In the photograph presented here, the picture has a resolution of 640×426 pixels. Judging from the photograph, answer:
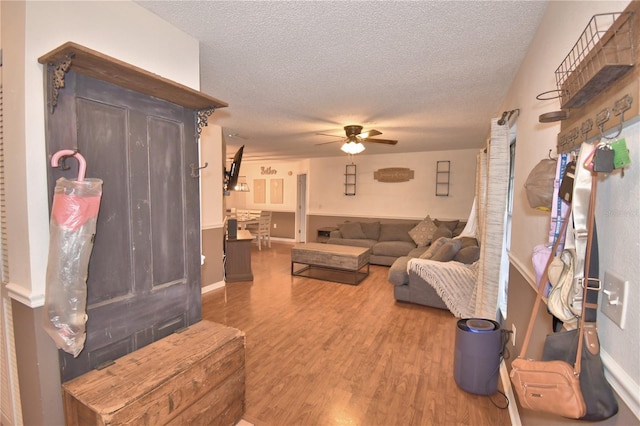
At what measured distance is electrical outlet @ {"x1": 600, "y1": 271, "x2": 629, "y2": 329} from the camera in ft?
2.45

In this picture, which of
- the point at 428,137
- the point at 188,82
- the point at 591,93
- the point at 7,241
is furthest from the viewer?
the point at 428,137

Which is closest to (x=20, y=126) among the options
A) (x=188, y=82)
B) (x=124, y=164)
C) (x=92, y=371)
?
(x=124, y=164)

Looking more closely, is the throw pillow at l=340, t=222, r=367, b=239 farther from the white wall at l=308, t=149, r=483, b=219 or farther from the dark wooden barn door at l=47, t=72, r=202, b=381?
the dark wooden barn door at l=47, t=72, r=202, b=381

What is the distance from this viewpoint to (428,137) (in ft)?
16.4

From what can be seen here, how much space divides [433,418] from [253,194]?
8175 millimetres

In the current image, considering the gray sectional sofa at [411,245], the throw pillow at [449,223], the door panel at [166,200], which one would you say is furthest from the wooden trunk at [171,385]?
the throw pillow at [449,223]

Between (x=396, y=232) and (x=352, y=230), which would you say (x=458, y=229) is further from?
(x=352, y=230)

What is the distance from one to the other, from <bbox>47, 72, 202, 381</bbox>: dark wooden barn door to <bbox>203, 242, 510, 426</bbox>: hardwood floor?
98 cm

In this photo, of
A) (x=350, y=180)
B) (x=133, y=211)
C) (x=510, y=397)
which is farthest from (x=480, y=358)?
(x=350, y=180)

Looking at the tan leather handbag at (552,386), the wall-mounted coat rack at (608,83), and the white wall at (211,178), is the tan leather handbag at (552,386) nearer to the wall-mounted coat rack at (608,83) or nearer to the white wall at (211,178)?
the wall-mounted coat rack at (608,83)

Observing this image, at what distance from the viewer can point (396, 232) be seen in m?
6.59

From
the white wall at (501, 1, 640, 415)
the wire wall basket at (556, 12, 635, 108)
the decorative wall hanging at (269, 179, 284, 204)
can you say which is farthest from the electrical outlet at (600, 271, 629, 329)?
the decorative wall hanging at (269, 179, 284, 204)

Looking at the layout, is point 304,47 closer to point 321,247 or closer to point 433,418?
point 433,418

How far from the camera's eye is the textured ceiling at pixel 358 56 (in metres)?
1.56
